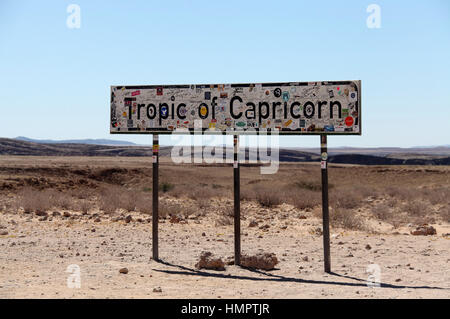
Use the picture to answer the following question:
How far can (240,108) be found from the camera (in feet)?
31.2

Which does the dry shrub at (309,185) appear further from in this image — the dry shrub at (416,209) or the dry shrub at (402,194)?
the dry shrub at (416,209)

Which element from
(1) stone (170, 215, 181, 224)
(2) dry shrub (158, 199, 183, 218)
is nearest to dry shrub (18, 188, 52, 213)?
(2) dry shrub (158, 199, 183, 218)

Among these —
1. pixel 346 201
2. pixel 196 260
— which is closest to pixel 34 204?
pixel 196 260

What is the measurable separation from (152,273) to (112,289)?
1.56 meters

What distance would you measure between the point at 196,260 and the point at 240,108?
3138 mm

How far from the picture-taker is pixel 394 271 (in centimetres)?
928

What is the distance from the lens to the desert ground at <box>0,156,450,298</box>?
7.58m

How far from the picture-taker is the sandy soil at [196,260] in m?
7.36

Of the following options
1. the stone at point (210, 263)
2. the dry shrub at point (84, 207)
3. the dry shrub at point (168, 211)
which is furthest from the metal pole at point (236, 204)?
the dry shrub at point (84, 207)

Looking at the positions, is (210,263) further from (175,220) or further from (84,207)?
(84,207)
